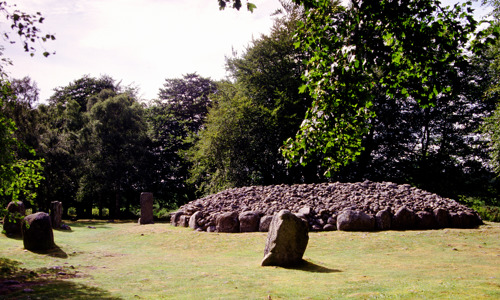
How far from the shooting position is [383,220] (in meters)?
16.3

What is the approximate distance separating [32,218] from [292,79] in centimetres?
2188

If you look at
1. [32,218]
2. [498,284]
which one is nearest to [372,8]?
[498,284]

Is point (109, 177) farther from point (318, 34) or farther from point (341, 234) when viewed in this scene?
point (318, 34)

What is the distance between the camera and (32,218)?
12984 millimetres

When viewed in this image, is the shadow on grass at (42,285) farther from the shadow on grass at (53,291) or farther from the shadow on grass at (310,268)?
the shadow on grass at (310,268)

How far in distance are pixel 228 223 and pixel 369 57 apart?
12.8 metres

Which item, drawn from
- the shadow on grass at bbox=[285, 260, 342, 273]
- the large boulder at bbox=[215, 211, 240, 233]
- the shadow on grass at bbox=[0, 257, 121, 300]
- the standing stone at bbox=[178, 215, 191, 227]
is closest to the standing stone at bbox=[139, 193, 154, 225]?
the standing stone at bbox=[178, 215, 191, 227]

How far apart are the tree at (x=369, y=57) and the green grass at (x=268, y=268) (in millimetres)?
2981

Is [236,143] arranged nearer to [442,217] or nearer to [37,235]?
[442,217]

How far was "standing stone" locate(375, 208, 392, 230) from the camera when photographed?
53.5 feet

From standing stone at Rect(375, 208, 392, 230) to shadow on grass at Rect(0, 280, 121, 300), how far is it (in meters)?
12.6

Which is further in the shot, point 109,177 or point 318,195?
point 109,177

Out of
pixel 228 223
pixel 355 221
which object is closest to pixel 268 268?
pixel 355 221

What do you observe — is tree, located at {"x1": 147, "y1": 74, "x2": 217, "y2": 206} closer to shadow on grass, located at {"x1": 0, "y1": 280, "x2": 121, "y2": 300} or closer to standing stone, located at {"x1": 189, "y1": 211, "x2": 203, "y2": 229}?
standing stone, located at {"x1": 189, "y1": 211, "x2": 203, "y2": 229}
